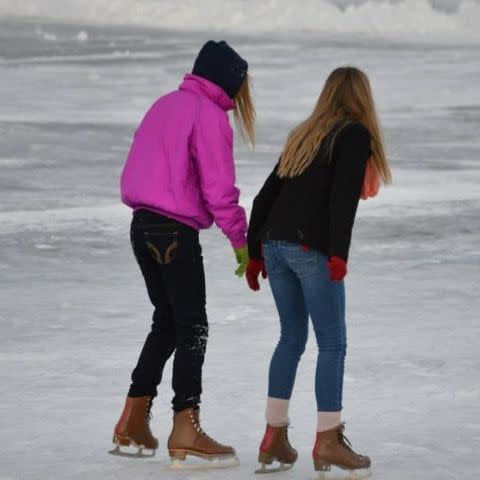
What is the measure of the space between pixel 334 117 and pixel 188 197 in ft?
1.75

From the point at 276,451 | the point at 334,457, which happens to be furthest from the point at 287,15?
the point at 334,457

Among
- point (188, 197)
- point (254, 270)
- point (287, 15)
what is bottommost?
point (287, 15)

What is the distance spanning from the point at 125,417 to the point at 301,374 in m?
1.50

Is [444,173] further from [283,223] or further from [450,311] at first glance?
[283,223]

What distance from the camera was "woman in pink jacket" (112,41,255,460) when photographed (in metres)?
5.07

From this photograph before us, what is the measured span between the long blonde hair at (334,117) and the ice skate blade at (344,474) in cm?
95

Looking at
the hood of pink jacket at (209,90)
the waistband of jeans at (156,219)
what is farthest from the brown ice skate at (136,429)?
the hood of pink jacket at (209,90)

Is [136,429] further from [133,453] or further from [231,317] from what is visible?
[231,317]

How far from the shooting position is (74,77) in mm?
27828

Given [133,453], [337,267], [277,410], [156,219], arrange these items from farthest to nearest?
[133,453]
[277,410]
[156,219]
[337,267]

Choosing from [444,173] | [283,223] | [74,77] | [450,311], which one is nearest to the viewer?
[283,223]

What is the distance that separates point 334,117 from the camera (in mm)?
5012

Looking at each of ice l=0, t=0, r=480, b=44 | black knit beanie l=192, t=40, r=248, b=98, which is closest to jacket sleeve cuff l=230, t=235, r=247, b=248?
black knit beanie l=192, t=40, r=248, b=98

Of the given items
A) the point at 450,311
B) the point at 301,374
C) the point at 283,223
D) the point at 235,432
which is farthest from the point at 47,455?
the point at 450,311
